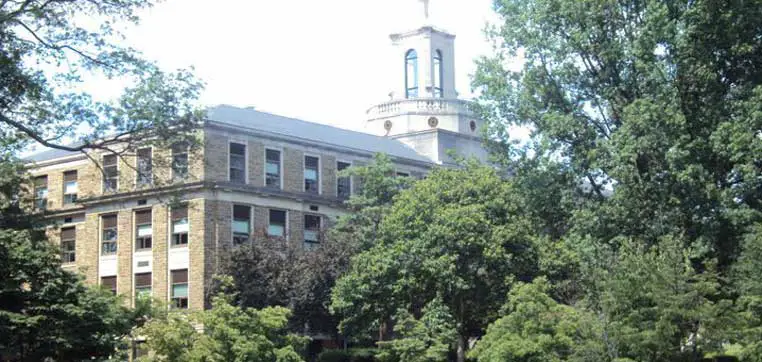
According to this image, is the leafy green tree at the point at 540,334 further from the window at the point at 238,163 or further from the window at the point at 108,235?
the window at the point at 108,235

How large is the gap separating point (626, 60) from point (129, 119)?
18972 millimetres

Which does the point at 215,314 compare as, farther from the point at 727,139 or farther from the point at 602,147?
the point at 727,139

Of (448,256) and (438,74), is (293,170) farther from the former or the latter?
(438,74)

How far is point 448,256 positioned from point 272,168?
16.5 m

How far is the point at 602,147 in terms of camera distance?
38906 millimetres

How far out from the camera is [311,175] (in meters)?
59.1

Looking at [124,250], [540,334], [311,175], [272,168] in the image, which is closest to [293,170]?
[272,168]

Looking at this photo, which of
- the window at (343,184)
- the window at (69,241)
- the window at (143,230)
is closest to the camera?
the window at (143,230)

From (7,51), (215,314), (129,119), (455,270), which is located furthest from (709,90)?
(7,51)

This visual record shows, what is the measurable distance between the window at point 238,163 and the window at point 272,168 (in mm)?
1459

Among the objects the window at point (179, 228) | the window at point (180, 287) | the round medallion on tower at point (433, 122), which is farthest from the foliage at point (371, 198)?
the round medallion on tower at point (433, 122)

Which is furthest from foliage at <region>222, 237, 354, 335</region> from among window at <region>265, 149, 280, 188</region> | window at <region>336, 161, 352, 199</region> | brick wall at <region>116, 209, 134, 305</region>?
window at <region>336, 161, 352, 199</region>

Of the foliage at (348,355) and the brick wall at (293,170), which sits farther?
the brick wall at (293,170)

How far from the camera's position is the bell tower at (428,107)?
68625 millimetres
